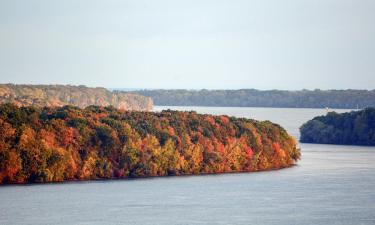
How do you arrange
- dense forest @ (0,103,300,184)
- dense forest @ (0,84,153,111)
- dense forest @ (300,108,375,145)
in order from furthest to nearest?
1. dense forest @ (0,84,153,111)
2. dense forest @ (300,108,375,145)
3. dense forest @ (0,103,300,184)

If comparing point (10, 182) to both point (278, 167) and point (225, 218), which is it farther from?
point (278, 167)

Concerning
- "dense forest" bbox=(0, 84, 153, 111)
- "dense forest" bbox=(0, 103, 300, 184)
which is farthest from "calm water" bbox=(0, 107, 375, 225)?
"dense forest" bbox=(0, 84, 153, 111)

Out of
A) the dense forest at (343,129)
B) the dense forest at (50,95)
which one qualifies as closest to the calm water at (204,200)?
the dense forest at (343,129)

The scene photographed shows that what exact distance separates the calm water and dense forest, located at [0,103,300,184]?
81.5 inches

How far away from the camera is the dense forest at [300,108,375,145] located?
12125 cm

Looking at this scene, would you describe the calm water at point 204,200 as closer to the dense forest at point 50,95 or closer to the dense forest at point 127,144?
the dense forest at point 127,144

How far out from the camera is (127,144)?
73688 mm

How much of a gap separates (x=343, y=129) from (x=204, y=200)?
63.3m

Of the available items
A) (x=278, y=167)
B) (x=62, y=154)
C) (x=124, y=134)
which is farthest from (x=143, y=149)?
(x=278, y=167)

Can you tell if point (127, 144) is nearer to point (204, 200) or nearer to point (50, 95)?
point (204, 200)

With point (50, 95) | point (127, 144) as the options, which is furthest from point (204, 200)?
point (50, 95)

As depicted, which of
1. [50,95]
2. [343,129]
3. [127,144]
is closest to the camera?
[127,144]

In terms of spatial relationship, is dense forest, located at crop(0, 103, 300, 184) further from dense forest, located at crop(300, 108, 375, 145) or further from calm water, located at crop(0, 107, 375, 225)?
dense forest, located at crop(300, 108, 375, 145)

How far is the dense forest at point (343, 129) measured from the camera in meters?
121
